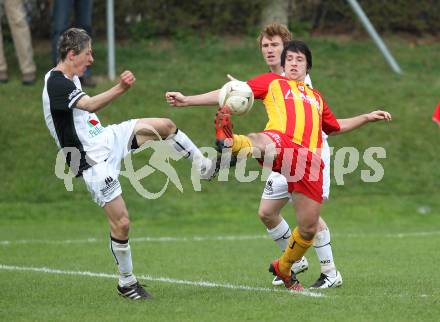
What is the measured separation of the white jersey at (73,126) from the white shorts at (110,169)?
5cm

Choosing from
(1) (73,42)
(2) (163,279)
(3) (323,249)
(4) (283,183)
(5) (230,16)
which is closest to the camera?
(1) (73,42)

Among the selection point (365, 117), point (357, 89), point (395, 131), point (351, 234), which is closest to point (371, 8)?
point (357, 89)

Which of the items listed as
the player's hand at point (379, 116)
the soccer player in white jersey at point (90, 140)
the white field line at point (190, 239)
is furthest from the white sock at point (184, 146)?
the white field line at point (190, 239)

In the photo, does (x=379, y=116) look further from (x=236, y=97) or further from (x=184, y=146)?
(x=184, y=146)

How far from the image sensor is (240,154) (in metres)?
7.28

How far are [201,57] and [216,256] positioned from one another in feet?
27.7

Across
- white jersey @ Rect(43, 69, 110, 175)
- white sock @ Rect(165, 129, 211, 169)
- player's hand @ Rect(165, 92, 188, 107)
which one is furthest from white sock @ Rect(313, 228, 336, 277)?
white jersey @ Rect(43, 69, 110, 175)

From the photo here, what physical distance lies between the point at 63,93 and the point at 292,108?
171 cm

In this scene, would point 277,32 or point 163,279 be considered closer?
point 277,32

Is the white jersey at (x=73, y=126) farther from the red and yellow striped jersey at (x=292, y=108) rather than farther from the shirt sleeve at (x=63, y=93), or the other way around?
the red and yellow striped jersey at (x=292, y=108)

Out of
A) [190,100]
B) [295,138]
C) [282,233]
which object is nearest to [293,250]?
[282,233]

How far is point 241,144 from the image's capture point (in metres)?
7.23

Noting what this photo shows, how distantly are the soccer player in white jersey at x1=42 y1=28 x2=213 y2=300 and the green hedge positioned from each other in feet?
34.9

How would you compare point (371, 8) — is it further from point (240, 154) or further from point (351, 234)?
point (240, 154)
